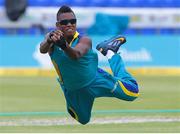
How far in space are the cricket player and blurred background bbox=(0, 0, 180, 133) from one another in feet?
4.21

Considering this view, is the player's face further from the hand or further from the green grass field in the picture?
the green grass field

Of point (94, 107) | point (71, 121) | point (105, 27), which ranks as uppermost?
point (71, 121)

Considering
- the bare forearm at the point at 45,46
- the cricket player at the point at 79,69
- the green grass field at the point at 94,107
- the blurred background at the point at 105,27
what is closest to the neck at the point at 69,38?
the cricket player at the point at 79,69

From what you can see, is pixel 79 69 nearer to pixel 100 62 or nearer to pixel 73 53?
pixel 73 53

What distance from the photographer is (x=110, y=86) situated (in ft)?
31.3

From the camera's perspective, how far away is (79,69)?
9031 millimetres

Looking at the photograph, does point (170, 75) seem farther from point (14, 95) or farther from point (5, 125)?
point (5, 125)

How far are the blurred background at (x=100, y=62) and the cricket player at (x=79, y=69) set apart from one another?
4.21 ft

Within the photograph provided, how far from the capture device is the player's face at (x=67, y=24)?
883 cm

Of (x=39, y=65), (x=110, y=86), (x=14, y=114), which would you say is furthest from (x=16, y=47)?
(x=110, y=86)

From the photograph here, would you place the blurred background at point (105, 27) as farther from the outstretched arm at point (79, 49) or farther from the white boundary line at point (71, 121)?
the outstretched arm at point (79, 49)

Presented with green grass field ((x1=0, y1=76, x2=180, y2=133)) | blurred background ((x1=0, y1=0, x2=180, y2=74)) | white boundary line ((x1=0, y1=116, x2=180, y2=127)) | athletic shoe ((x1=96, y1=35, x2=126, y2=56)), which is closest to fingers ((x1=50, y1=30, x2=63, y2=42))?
athletic shoe ((x1=96, y1=35, x2=126, y2=56))

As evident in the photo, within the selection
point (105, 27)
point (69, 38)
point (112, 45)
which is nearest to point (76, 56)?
point (69, 38)

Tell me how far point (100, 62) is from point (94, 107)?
7.95 metres
